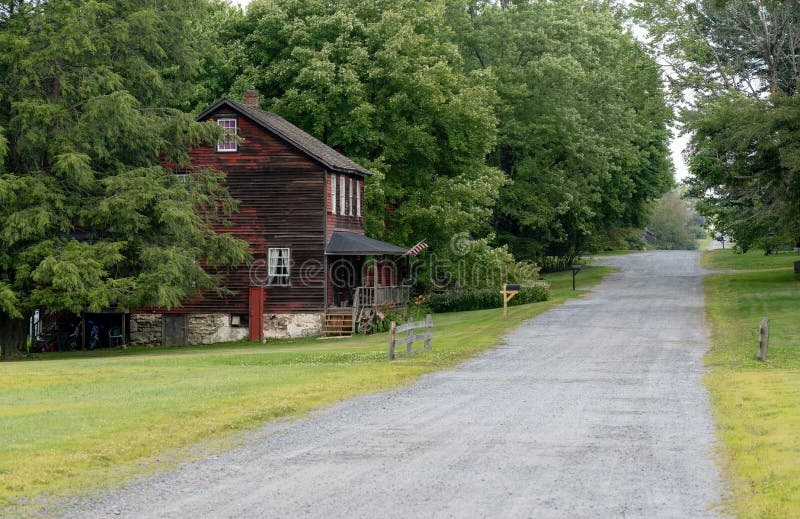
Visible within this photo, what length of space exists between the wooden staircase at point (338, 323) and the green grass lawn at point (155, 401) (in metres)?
7.17

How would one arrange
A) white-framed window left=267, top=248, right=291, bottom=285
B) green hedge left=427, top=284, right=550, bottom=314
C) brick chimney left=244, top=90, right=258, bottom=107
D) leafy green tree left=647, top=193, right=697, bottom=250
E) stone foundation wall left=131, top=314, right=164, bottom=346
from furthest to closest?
leafy green tree left=647, top=193, right=697, bottom=250 → green hedge left=427, top=284, right=550, bottom=314 → brick chimney left=244, top=90, right=258, bottom=107 → stone foundation wall left=131, top=314, right=164, bottom=346 → white-framed window left=267, top=248, right=291, bottom=285

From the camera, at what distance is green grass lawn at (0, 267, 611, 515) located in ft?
44.8

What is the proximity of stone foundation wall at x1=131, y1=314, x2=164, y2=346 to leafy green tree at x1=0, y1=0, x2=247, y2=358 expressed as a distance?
5.96 meters

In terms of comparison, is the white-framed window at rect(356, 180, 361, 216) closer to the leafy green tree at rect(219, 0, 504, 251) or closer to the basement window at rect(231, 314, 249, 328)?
the leafy green tree at rect(219, 0, 504, 251)

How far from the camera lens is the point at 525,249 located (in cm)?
6869

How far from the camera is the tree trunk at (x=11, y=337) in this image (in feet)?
133

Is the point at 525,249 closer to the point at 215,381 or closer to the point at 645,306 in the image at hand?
the point at 645,306

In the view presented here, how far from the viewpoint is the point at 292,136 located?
1784 inches

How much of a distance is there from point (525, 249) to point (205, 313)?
2831 cm

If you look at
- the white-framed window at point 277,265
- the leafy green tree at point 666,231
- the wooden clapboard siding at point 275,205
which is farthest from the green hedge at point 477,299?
the leafy green tree at point 666,231

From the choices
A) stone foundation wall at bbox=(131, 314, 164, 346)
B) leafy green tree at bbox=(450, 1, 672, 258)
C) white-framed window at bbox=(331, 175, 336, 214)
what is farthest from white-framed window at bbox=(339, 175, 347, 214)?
leafy green tree at bbox=(450, 1, 672, 258)

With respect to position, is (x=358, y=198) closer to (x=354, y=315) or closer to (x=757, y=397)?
(x=354, y=315)

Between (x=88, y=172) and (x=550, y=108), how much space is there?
114ft

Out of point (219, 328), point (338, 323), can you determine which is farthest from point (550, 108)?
point (219, 328)
